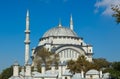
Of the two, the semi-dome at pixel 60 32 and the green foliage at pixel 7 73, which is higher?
the semi-dome at pixel 60 32

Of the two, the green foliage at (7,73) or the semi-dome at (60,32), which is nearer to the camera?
the green foliage at (7,73)

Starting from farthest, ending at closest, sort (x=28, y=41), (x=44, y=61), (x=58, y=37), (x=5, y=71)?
1. (x=58, y=37)
2. (x=5, y=71)
3. (x=44, y=61)
4. (x=28, y=41)

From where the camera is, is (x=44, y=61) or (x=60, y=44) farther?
(x=60, y=44)

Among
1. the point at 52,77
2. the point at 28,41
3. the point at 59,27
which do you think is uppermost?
the point at 59,27

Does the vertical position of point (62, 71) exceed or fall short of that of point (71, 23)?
it falls short

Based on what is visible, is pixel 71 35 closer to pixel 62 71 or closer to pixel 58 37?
pixel 58 37

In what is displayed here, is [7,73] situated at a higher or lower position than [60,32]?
lower

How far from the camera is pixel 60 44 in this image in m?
74.8

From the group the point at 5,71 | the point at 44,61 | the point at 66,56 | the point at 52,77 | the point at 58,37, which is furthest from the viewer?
the point at 58,37

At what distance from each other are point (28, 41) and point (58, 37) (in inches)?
1047

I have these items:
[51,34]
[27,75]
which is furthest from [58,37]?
[27,75]

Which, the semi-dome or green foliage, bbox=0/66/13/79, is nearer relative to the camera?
green foliage, bbox=0/66/13/79

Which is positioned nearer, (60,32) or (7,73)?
(7,73)

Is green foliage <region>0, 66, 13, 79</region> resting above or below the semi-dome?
below
